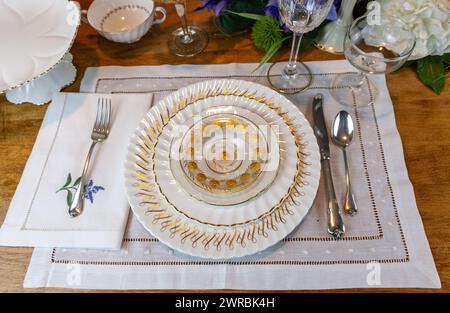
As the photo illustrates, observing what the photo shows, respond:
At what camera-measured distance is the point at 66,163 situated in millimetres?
521

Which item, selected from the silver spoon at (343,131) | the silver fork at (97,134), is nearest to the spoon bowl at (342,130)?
the silver spoon at (343,131)

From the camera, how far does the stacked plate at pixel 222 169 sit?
435mm

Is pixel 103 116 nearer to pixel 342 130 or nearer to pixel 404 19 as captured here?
pixel 342 130

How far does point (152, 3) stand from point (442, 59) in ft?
1.77

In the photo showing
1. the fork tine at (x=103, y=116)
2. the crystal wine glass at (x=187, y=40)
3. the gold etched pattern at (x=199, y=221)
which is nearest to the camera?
the gold etched pattern at (x=199, y=221)

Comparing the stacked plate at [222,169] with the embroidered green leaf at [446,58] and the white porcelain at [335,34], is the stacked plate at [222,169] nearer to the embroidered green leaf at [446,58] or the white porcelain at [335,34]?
the white porcelain at [335,34]

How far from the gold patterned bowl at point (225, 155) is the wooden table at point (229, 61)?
186 mm

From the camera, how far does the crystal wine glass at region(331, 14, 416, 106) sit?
1.71ft

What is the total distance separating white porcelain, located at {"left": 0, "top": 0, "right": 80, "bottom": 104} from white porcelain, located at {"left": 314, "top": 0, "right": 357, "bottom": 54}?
1.45ft

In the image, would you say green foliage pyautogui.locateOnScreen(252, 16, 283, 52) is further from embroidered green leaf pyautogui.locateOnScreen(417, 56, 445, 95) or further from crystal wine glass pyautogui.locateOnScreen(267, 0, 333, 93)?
embroidered green leaf pyautogui.locateOnScreen(417, 56, 445, 95)

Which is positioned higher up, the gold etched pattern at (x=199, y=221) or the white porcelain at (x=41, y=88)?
the white porcelain at (x=41, y=88)

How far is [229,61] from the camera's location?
25.2 inches

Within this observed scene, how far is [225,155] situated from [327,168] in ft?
0.50

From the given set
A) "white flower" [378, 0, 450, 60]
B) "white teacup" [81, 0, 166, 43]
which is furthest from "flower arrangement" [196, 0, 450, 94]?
"white teacup" [81, 0, 166, 43]
